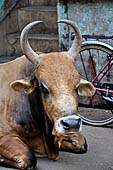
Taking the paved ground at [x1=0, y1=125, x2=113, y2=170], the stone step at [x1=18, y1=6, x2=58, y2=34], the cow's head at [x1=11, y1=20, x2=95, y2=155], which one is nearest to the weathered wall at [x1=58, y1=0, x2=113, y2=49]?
the stone step at [x1=18, y1=6, x2=58, y2=34]

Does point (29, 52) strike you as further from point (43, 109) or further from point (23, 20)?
point (23, 20)

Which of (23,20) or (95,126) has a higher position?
(23,20)

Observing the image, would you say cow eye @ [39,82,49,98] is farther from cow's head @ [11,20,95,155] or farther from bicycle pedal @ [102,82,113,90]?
bicycle pedal @ [102,82,113,90]

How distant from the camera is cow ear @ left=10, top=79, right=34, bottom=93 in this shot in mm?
3915

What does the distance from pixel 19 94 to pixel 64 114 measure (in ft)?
2.95

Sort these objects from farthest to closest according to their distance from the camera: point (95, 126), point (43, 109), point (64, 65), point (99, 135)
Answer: point (95, 126) → point (99, 135) → point (43, 109) → point (64, 65)

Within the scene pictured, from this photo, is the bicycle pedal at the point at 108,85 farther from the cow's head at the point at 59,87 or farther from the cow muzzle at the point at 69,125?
the cow muzzle at the point at 69,125

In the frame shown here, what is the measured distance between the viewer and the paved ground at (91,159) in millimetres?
4145

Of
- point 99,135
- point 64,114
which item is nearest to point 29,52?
point 64,114

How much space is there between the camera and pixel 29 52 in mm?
3906

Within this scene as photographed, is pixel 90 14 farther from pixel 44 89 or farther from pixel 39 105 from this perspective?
pixel 44 89

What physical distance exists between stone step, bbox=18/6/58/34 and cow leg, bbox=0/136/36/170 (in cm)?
327

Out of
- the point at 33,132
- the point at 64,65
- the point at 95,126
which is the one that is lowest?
the point at 95,126

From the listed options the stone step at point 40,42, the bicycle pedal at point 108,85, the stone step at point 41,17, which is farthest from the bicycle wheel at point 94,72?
the stone step at point 41,17
